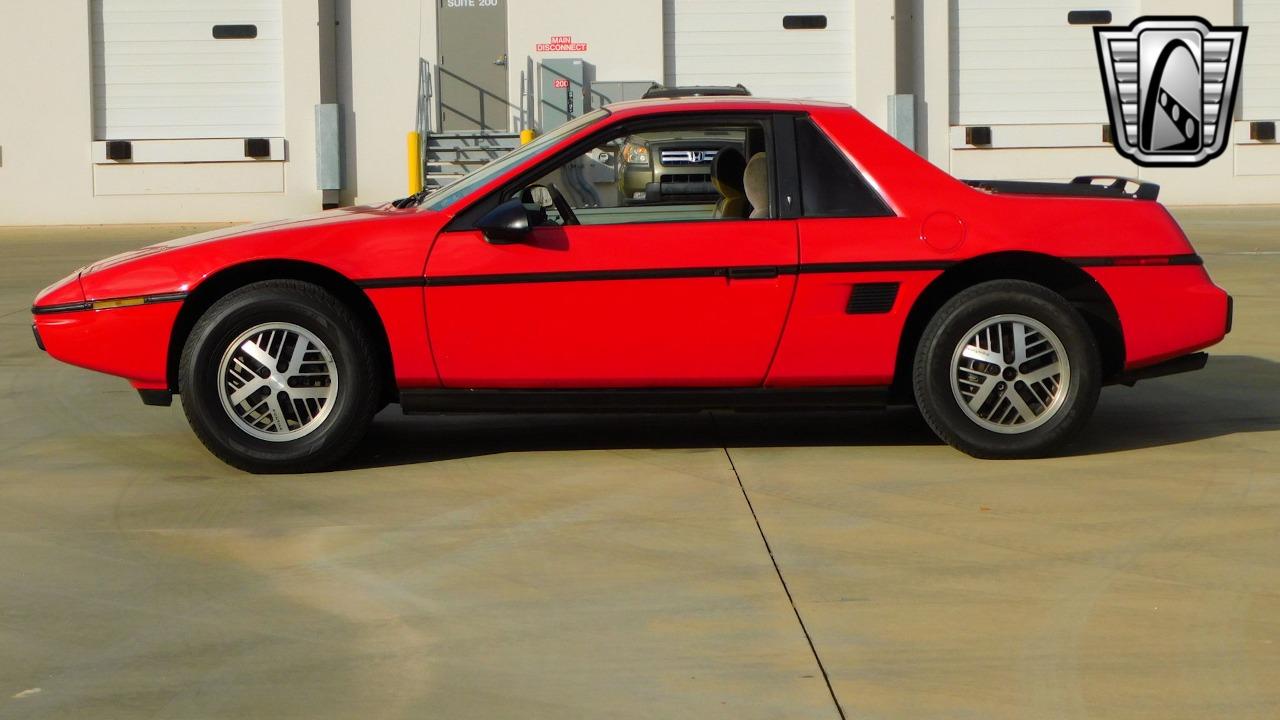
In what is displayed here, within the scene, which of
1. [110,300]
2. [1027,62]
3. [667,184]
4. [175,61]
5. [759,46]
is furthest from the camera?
[1027,62]

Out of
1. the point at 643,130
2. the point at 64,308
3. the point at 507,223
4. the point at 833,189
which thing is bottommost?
the point at 64,308

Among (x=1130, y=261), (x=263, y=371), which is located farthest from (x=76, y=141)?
(x=1130, y=261)

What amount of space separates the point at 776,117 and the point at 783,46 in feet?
64.3

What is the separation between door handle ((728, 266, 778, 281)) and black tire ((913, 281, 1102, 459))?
2.14 feet

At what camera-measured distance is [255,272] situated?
642cm

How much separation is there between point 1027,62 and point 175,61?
516 inches

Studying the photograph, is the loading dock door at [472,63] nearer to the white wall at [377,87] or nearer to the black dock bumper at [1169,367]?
the white wall at [377,87]

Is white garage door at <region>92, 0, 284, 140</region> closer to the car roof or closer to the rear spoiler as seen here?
the car roof

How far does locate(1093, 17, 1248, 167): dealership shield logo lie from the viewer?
84.3 feet

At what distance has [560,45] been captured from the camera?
83.7ft

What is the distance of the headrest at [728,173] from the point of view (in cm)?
658

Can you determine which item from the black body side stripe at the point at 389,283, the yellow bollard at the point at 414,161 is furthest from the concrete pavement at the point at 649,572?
the yellow bollard at the point at 414,161

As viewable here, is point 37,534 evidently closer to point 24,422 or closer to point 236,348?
point 236,348

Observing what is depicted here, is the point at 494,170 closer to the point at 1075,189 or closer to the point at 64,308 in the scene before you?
the point at 64,308
